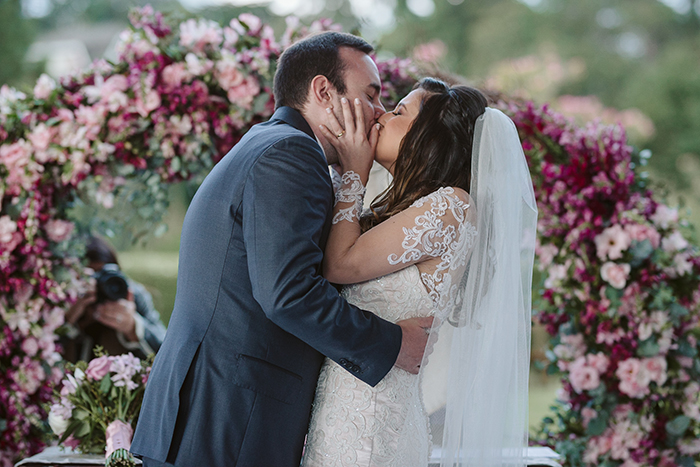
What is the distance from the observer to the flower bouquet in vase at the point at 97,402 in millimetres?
2961

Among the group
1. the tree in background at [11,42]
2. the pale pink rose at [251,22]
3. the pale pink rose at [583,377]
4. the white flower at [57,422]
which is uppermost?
the tree in background at [11,42]

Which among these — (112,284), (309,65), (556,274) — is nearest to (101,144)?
(112,284)

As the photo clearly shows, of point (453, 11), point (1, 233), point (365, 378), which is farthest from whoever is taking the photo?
point (453, 11)

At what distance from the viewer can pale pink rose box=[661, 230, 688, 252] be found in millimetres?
3340

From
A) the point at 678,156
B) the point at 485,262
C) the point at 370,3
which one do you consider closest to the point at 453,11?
the point at 370,3

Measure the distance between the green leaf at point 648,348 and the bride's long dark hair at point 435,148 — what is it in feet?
4.87

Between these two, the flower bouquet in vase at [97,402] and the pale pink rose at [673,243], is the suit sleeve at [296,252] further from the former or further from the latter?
the pale pink rose at [673,243]

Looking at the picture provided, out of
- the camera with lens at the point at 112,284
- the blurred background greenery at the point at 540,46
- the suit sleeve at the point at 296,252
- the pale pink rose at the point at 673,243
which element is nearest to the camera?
the suit sleeve at the point at 296,252

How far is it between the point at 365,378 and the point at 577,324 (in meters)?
1.76

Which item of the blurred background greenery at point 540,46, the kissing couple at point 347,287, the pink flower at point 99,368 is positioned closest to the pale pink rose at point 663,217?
the kissing couple at point 347,287

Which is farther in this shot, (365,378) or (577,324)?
(577,324)

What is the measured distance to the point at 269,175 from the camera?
6.43 ft

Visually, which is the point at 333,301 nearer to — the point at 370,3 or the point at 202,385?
the point at 202,385

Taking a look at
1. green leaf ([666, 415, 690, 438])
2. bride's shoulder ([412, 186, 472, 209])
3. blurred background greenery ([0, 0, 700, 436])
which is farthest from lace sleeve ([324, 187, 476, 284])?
blurred background greenery ([0, 0, 700, 436])
